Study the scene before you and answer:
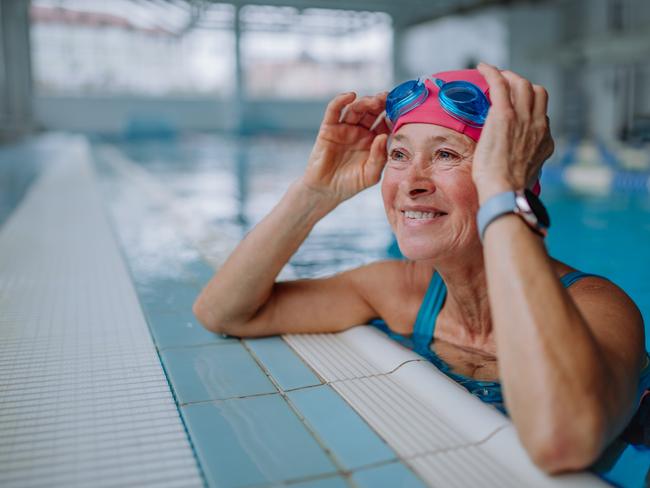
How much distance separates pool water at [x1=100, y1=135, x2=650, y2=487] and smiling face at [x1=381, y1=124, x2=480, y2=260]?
0.64m

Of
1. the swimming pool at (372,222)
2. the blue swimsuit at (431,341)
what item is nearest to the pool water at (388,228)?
the swimming pool at (372,222)

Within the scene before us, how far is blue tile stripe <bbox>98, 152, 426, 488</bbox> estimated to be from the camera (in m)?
Result: 1.33

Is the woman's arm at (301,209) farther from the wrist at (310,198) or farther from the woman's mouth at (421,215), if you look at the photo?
the woman's mouth at (421,215)

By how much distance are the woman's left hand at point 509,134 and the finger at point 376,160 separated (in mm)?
593

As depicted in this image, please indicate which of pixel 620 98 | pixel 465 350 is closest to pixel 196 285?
pixel 465 350

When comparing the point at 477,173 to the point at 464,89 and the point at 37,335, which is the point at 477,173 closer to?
the point at 464,89

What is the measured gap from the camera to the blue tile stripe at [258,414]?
133 cm

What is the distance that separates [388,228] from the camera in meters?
5.52

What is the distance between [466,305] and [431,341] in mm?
268

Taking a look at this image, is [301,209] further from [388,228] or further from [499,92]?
[388,228]

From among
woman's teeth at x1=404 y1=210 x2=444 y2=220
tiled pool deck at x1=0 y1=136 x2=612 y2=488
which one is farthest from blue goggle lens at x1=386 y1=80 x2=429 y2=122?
tiled pool deck at x1=0 y1=136 x2=612 y2=488

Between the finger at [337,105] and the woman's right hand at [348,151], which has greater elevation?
the finger at [337,105]

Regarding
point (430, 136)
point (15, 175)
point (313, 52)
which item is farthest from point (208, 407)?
point (313, 52)

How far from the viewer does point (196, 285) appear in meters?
3.00
